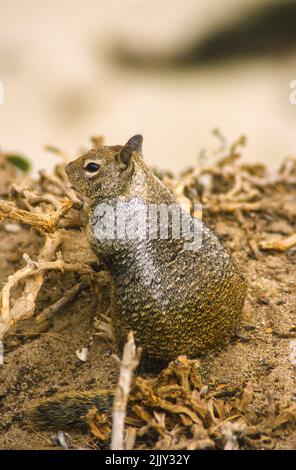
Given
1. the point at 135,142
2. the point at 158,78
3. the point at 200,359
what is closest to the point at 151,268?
the point at 200,359

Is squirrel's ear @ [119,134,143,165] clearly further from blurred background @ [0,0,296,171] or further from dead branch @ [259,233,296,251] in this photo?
blurred background @ [0,0,296,171]

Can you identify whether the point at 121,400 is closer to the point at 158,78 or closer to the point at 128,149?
the point at 128,149

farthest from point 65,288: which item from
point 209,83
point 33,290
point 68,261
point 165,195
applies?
point 209,83

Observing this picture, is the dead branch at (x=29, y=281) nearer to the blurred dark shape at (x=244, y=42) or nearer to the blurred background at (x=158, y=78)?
the blurred background at (x=158, y=78)
